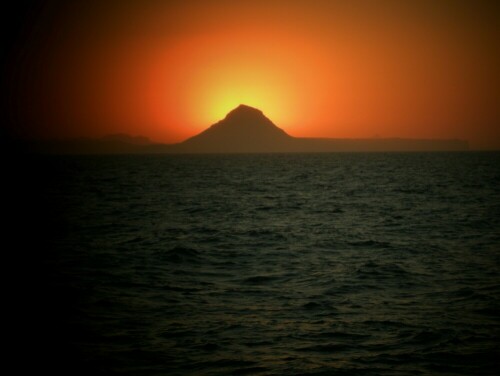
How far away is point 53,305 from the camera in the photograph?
12.8 meters

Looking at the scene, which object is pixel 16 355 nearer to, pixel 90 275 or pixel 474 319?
pixel 90 275

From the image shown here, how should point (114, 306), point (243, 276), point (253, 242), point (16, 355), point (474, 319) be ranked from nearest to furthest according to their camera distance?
point (16, 355), point (474, 319), point (114, 306), point (243, 276), point (253, 242)

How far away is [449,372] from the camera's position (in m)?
8.74

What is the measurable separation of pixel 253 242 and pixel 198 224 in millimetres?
7434

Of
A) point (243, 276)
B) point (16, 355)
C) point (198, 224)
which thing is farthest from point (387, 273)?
point (198, 224)

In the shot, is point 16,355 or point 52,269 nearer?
point 16,355

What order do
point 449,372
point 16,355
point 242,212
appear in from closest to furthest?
1. point 449,372
2. point 16,355
3. point 242,212

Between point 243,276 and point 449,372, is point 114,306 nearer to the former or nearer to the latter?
point 243,276

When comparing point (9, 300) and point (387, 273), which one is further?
point (387, 273)

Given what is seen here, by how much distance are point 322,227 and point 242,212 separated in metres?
9.73

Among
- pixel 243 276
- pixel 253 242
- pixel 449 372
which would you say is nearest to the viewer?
pixel 449 372

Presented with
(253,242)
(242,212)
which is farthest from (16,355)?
(242,212)

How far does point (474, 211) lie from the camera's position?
112ft

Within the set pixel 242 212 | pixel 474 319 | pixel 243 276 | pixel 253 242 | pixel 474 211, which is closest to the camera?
pixel 474 319
